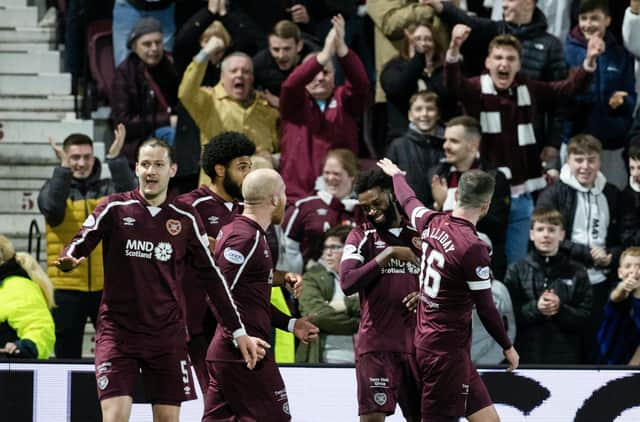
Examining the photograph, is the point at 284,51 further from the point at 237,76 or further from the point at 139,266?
the point at 139,266

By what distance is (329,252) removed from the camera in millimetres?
11711

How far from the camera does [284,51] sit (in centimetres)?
1330

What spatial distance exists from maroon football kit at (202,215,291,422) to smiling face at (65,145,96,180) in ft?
11.4

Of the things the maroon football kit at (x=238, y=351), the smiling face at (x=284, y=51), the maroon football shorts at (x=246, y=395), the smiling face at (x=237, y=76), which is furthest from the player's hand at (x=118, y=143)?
the maroon football shorts at (x=246, y=395)

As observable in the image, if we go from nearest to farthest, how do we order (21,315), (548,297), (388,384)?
(388,384)
(21,315)
(548,297)

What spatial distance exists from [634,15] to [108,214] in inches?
242

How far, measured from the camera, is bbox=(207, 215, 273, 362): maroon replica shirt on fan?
8.79 meters

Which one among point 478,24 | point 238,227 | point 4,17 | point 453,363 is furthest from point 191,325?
point 4,17

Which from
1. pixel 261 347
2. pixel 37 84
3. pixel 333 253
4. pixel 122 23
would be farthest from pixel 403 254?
pixel 37 84

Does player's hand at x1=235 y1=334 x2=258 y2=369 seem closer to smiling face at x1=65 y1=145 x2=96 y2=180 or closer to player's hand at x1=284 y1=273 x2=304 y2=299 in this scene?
player's hand at x1=284 y1=273 x2=304 y2=299

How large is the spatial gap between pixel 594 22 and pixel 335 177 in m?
2.77

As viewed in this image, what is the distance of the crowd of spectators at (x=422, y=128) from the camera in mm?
11883

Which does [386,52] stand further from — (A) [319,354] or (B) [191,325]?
(B) [191,325]

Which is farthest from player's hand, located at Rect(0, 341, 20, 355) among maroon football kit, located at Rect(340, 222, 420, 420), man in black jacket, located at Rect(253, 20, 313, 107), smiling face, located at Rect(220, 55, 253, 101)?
man in black jacket, located at Rect(253, 20, 313, 107)
